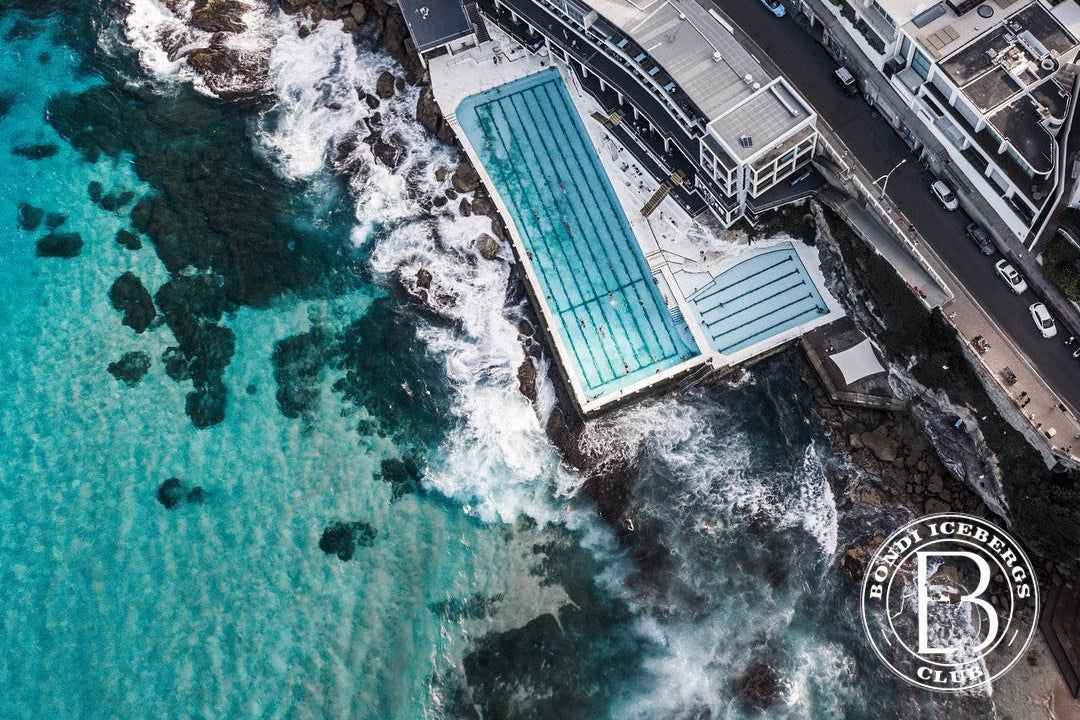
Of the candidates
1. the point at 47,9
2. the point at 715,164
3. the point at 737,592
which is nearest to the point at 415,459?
the point at 737,592

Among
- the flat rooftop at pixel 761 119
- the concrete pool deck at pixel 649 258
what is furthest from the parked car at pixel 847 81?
the concrete pool deck at pixel 649 258

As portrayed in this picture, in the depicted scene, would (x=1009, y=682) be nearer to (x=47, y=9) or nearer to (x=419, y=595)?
(x=419, y=595)

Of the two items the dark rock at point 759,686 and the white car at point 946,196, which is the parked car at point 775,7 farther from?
the dark rock at point 759,686

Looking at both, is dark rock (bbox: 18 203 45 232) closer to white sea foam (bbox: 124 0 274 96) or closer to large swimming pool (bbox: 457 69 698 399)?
white sea foam (bbox: 124 0 274 96)

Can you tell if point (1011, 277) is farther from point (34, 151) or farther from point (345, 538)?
point (34, 151)

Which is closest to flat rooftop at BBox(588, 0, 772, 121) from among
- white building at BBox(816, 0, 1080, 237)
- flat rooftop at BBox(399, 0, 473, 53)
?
white building at BBox(816, 0, 1080, 237)
